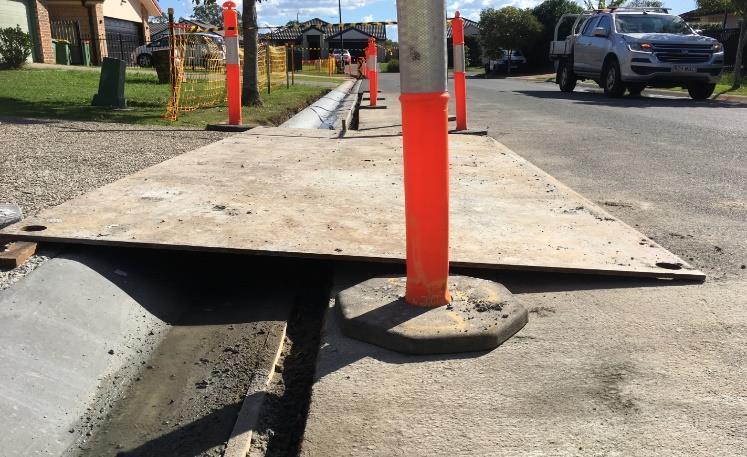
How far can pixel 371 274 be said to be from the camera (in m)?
3.27

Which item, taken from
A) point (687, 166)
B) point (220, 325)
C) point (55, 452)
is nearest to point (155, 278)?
point (220, 325)

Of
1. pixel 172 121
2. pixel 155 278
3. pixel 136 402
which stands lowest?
pixel 136 402

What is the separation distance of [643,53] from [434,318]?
14.5 metres

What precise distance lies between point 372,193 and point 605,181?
2.42 metres

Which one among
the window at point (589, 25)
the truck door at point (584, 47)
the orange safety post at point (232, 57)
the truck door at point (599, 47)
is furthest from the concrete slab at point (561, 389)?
the window at point (589, 25)

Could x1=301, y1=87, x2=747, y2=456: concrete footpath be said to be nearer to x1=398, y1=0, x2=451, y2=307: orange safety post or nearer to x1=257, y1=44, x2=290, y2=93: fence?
x1=398, y1=0, x2=451, y2=307: orange safety post

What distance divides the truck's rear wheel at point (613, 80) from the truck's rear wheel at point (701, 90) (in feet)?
6.00

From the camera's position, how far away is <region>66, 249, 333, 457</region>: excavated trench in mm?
2150

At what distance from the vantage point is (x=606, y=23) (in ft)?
54.7

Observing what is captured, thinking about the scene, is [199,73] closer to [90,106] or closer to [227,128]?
[90,106]

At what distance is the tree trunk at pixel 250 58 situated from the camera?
13031 mm

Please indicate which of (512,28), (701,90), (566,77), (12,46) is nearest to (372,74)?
(566,77)

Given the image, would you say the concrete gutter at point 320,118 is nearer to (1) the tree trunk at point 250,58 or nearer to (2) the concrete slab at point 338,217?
(1) the tree trunk at point 250,58

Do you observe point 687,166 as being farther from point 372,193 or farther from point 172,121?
point 172,121
